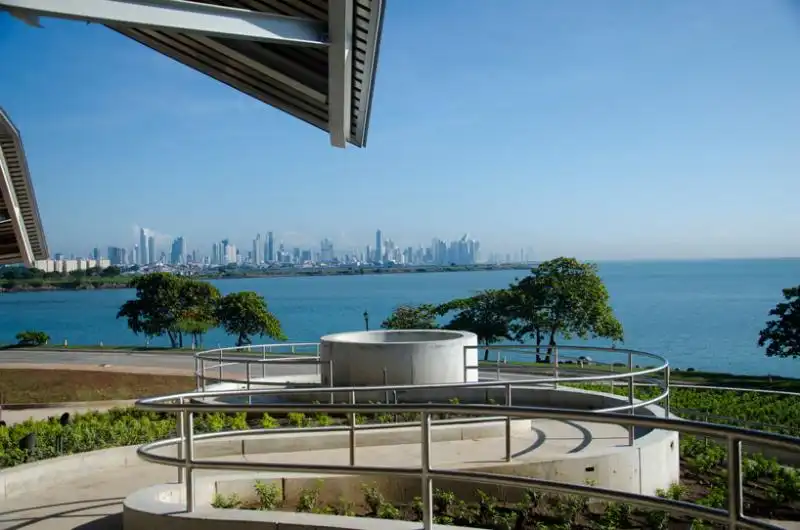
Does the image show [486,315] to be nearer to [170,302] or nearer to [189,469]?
[170,302]

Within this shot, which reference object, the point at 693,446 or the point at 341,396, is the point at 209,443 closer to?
the point at 341,396

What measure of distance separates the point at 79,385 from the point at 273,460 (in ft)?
54.8

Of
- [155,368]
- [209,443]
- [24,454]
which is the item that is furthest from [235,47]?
[155,368]

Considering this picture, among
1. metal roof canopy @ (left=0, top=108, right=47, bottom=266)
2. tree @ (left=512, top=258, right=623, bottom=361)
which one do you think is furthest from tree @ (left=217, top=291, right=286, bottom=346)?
metal roof canopy @ (left=0, top=108, right=47, bottom=266)

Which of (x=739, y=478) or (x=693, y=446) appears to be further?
(x=693, y=446)

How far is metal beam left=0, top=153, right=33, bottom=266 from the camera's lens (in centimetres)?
1608

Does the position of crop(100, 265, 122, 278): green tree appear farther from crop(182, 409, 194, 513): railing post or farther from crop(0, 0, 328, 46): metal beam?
crop(182, 409, 194, 513): railing post

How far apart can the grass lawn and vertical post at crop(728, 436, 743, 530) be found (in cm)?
1704

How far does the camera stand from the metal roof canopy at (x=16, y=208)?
16.0 metres

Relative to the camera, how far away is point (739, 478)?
377 cm

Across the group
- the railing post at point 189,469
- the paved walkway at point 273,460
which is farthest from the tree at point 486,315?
the railing post at point 189,469

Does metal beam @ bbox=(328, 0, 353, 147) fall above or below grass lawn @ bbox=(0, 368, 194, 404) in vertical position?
above

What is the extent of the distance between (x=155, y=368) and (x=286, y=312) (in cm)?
14145

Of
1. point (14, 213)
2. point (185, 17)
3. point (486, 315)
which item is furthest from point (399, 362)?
point (486, 315)
